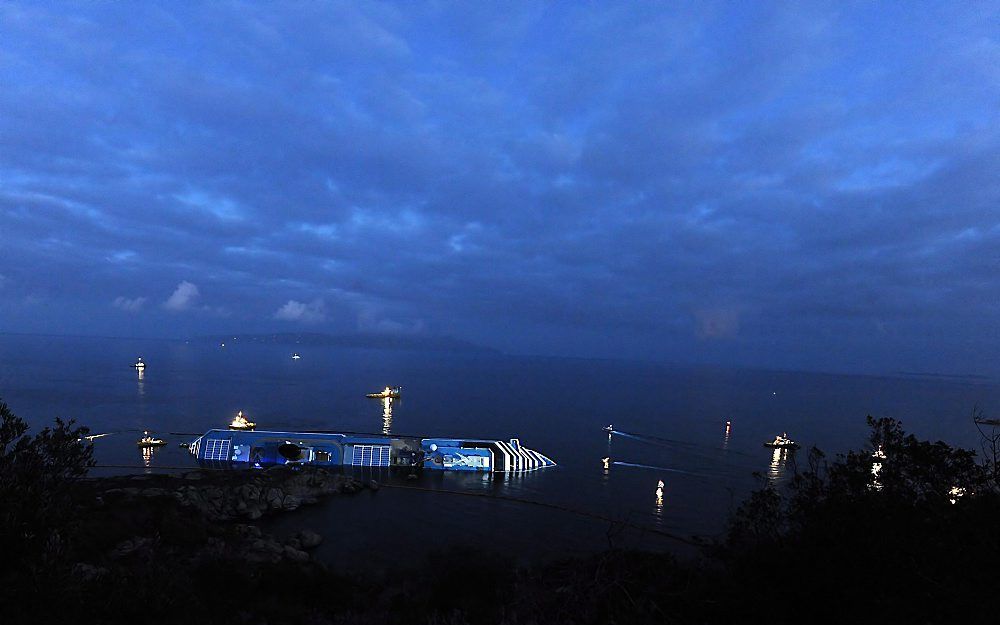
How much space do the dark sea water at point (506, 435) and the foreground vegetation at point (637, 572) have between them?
7.26m

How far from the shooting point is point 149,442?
201 feet

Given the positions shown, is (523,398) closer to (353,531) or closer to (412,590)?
(353,531)

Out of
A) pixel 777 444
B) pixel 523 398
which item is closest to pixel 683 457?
pixel 777 444

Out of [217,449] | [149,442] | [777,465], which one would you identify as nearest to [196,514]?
[217,449]

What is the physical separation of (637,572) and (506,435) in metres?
58.9

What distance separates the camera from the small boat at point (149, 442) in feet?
200

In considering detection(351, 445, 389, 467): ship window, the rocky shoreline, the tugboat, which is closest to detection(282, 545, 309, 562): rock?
the rocky shoreline

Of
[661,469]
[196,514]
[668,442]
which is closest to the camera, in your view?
[196,514]

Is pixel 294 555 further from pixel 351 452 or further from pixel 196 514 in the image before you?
pixel 351 452

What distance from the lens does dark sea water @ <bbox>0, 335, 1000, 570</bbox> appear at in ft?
123

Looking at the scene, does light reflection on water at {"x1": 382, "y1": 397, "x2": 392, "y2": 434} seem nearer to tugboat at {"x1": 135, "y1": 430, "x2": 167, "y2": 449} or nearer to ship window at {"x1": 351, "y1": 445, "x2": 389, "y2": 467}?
ship window at {"x1": 351, "y1": 445, "x2": 389, "y2": 467}

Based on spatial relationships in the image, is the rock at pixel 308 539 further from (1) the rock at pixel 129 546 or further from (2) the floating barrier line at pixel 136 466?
(2) the floating barrier line at pixel 136 466

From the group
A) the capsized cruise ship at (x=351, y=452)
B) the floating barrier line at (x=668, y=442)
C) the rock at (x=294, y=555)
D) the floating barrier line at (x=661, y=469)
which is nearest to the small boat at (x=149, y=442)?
the capsized cruise ship at (x=351, y=452)

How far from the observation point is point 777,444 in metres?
72.3
